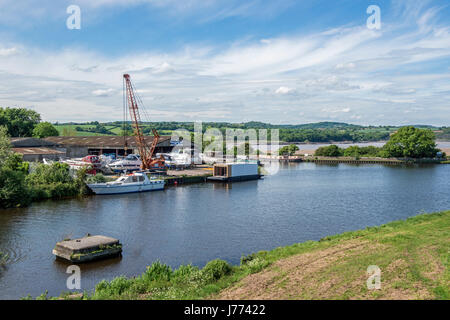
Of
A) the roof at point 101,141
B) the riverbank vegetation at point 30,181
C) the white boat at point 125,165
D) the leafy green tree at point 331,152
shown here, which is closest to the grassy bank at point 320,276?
the riverbank vegetation at point 30,181

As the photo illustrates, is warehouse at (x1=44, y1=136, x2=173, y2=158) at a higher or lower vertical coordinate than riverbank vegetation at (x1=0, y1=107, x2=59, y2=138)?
lower

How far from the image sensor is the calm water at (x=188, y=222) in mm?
17469

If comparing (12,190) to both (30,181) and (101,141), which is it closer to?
(30,181)

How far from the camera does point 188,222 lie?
26.7 m

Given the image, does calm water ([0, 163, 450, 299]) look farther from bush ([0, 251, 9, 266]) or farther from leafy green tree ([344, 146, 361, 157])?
leafy green tree ([344, 146, 361, 157])

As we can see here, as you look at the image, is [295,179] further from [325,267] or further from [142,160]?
[325,267]

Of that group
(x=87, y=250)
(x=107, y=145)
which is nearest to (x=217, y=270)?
(x=87, y=250)

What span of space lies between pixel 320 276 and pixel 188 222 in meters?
15.7

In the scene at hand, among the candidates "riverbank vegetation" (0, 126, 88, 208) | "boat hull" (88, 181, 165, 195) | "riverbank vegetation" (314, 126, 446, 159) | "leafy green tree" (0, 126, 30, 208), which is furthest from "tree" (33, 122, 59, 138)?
"riverbank vegetation" (314, 126, 446, 159)

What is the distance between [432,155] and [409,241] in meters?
84.0

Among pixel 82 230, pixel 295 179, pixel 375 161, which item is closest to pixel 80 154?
pixel 295 179

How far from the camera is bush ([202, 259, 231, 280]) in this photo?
14.0m

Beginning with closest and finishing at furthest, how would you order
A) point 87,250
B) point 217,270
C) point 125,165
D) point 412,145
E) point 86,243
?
point 217,270 → point 87,250 → point 86,243 → point 125,165 → point 412,145

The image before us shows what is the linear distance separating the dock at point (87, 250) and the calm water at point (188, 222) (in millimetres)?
471
